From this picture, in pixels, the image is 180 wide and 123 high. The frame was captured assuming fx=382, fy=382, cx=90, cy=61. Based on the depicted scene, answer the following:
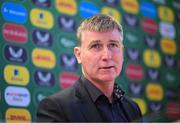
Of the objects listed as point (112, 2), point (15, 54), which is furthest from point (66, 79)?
point (112, 2)

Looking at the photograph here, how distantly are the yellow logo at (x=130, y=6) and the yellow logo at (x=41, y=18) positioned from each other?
0.90m

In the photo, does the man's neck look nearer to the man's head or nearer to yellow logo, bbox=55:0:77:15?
the man's head

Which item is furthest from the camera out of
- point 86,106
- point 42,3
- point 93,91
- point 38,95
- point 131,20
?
point 131,20

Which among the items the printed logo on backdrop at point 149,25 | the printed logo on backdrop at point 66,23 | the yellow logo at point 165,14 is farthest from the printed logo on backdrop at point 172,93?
the printed logo on backdrop at point 66,23

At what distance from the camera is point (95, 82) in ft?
5.94

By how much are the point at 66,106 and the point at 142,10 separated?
242 cm

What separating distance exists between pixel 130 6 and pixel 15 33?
1351mm

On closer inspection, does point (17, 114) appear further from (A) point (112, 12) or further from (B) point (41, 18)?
(A) point (112, 12)

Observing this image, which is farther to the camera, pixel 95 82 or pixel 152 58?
pixel 152 58

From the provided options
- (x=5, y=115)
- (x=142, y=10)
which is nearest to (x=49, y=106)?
(x=5, y=115)

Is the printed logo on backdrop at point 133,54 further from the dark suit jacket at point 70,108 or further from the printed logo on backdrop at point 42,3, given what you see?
the dark suit jacket at point 70,108

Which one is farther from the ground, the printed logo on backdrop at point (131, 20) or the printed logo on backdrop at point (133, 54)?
the printed logo on backdrop at point (131, 20)

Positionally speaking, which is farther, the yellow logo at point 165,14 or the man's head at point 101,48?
the yellow logo at point 165,14

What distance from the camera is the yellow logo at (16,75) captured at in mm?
2723
